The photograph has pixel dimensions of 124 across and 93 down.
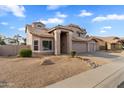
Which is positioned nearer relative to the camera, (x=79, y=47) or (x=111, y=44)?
(x=79, y=47)

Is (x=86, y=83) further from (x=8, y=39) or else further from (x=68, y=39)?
(x=8, y=39)

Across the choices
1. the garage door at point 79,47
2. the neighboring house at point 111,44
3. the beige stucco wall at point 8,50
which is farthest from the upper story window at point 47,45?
the neighboring house at point 111,44

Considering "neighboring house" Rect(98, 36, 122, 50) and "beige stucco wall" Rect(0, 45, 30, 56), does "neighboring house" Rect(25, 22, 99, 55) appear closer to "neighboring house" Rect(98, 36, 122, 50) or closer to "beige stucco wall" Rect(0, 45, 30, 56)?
"beige stucco wall" Rect(0, 45, 30, 56)

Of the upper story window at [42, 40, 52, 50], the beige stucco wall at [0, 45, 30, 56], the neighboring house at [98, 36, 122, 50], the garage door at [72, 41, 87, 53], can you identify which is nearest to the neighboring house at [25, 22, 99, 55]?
the upper story window at [42, 40, 52, 50]

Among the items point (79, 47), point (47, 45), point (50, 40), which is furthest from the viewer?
point (79, 47)

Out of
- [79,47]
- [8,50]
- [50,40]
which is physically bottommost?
[8,50]

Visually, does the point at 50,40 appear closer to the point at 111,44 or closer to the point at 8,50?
the point at 8,50

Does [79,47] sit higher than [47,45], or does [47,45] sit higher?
[47,45]

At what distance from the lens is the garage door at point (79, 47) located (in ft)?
116

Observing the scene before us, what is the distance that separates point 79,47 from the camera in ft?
123

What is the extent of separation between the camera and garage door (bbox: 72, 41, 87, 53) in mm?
35472

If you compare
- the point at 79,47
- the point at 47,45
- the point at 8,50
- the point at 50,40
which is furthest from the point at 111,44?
the point at 8,50
